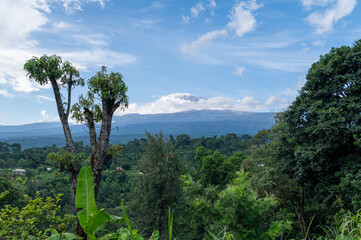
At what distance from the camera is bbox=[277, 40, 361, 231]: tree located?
338 inches

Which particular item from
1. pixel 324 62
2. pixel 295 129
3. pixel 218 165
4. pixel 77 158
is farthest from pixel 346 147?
pixel 218 165

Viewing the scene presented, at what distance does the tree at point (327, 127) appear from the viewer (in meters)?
8.59

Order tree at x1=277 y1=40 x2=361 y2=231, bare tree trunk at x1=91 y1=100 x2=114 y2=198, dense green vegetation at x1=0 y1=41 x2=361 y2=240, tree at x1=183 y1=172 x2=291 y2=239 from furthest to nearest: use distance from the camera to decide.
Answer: tree at x1=277 y1=40 x2=361 y2=231 < bare tree trunk at x1=91 y1=100 x2=114 y2=198 < tree at x1=183 y1=172 x2=291 y2=239 < dense green vegetation at x1=0 y1=41 x2=361 y2=240

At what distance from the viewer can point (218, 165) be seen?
30109mm

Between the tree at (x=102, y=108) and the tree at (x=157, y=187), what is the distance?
991 centimetres

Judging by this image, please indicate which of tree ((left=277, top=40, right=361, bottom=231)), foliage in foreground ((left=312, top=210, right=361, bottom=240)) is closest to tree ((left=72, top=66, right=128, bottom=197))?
foliage in foreground ((left=312, top=210, right=361, bottom=240))

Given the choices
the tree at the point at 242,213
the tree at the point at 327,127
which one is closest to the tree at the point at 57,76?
the tree at the point at 242,213

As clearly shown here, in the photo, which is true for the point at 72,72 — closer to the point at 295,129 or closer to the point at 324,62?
the point at 295,129

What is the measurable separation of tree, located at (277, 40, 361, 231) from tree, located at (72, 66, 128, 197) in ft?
23.2

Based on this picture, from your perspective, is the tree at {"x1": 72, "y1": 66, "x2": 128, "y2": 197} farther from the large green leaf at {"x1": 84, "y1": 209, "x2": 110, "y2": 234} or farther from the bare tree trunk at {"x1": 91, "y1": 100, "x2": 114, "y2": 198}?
the large green leaf at {"x1": 84, "y1": 209, "x2": 110, "y2": 234}

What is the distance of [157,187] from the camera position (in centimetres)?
1617

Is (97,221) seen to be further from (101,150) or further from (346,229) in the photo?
(101,150)

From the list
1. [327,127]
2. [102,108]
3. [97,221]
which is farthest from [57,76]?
[327,127]

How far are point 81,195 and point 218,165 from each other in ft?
93.4
